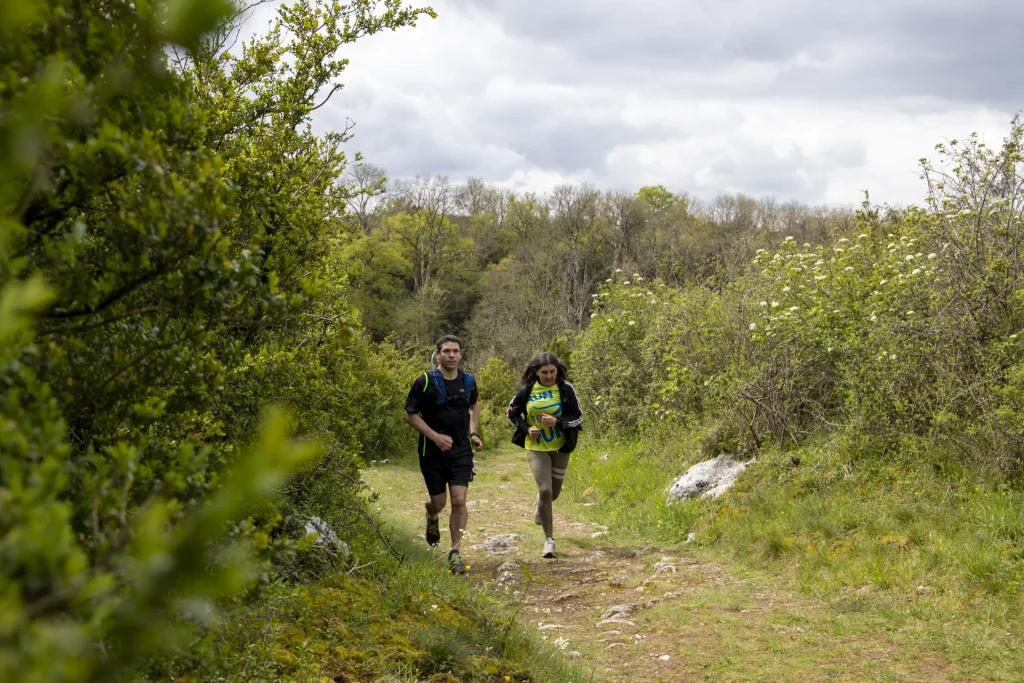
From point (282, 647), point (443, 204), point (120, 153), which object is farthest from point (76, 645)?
point (443, 204)

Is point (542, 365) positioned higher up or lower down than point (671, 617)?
higher up

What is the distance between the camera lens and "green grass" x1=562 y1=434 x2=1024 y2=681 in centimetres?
553

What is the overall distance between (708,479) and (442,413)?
4136 millimetres

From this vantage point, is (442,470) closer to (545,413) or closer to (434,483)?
(434,483)

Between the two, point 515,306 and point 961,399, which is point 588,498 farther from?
point 515,306

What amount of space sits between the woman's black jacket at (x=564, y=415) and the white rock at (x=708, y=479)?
2.27 metres

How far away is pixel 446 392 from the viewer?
709cm

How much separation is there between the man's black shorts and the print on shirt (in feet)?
3.59

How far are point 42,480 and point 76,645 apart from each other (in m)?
0.36

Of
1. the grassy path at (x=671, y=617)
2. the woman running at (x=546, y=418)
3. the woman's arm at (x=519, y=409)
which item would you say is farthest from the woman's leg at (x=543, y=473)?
the grassy path at (x=671, y=617)

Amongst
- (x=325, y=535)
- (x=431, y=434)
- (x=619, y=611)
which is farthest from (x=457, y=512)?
(x=325, y=535)

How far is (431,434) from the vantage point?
22.5ft

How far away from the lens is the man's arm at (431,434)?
6.82m

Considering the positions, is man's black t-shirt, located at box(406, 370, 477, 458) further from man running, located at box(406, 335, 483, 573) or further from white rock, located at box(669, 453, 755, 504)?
white rock, located at box(669, 453, 755, 504)
